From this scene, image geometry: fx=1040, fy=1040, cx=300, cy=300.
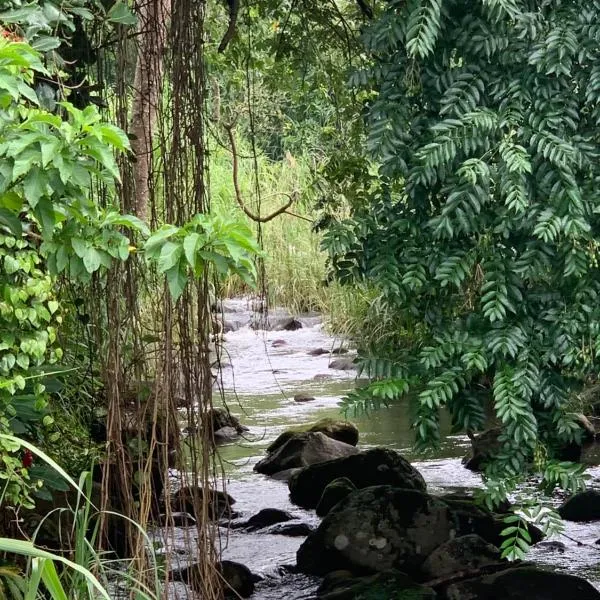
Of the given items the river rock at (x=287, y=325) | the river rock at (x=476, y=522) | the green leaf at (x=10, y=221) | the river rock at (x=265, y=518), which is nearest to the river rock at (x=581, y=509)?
the river rock at (x=476, y=522)

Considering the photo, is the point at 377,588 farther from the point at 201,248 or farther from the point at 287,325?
the point at 287,325

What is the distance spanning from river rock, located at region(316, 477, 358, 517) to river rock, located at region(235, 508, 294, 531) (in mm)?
175

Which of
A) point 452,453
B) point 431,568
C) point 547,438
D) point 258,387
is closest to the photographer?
point 547,438

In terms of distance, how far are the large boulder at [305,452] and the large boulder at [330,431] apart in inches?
10.6

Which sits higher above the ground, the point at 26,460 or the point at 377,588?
the point at 26,460

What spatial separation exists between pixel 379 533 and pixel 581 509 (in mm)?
1343

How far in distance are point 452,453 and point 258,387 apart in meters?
2.84

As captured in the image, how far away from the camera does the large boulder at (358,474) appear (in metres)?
5.85

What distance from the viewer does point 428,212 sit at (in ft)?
10.6

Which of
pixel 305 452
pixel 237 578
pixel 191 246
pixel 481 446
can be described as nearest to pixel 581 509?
pixel 481 446

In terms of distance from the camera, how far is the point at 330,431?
7129mm

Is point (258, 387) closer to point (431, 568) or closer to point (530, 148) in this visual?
point (431, 568)

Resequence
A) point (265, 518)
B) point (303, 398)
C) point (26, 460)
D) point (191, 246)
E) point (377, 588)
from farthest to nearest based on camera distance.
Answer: point (303, 398), point (265, 518), point (377, 588), point (26, 460), point (191, 246)

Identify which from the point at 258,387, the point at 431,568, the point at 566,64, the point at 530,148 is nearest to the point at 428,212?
the point at 530,148
